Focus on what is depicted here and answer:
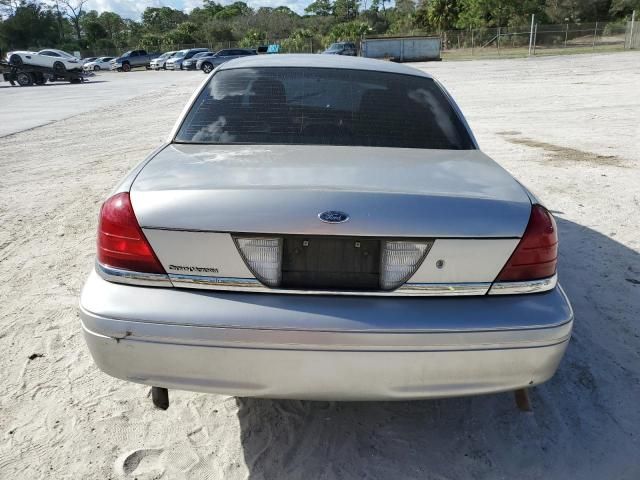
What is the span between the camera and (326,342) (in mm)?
1860

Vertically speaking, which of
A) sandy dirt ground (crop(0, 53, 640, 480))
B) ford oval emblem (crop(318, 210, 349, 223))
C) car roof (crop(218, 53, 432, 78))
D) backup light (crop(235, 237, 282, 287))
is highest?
car roof (crop(218, 53, 432, 78))

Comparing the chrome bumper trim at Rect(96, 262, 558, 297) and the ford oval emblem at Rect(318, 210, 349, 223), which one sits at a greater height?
the ford oval emblem at Rect(318, 210, 349, 223)

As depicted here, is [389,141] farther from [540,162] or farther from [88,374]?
[540,162]

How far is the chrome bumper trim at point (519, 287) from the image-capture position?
2014 millimetres

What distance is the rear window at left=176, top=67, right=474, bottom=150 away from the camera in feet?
9.17

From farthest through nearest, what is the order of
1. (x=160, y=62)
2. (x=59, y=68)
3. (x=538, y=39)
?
(x=160, y=62)
(x=538, y=39)
(x=59, y=68)

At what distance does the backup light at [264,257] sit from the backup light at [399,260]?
0.39 m

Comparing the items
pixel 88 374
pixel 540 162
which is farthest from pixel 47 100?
pixel 88 374

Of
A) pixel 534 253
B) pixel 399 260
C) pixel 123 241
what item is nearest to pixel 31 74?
pixel 123 241

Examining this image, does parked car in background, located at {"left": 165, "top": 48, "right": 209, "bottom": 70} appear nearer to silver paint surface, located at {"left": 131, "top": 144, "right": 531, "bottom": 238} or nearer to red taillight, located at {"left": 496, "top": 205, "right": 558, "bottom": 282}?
silver paint surface, located at {"left": 131, "top": 144, "right": 531, "bottom": 238}

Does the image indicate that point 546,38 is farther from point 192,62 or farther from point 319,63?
point 319,63

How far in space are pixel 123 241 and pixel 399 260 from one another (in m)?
1.06

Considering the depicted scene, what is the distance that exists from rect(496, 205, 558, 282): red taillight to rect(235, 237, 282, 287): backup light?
84cm

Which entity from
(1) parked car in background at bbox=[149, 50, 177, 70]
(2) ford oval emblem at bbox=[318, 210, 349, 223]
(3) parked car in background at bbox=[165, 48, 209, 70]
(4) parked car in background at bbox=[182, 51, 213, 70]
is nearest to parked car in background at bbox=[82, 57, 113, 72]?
(1) parked car in background at bbox=[149, 50, 177, 70]
